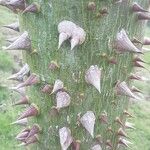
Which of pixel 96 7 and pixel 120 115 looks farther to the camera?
pixel 120 115

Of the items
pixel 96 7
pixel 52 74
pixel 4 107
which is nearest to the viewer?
pixel 96 7

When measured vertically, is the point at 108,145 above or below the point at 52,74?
below

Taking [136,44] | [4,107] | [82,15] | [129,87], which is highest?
[82,15]

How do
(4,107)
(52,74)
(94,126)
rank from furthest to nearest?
(4,107)
(94,126)
(52,74)

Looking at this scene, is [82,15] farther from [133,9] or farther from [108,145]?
[108,145]

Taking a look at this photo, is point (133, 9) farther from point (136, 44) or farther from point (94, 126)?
point (94, 126)

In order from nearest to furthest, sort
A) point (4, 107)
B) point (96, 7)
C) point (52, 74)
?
point (96, 7), point (52, 74), point (4, 107)

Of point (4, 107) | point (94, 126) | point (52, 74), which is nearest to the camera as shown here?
point (52, 74)

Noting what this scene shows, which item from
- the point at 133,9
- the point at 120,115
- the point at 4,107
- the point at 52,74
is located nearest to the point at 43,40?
the point at 52,74

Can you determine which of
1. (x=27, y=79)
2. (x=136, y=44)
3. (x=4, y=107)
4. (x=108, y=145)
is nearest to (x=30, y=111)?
(x=27, y=79)
